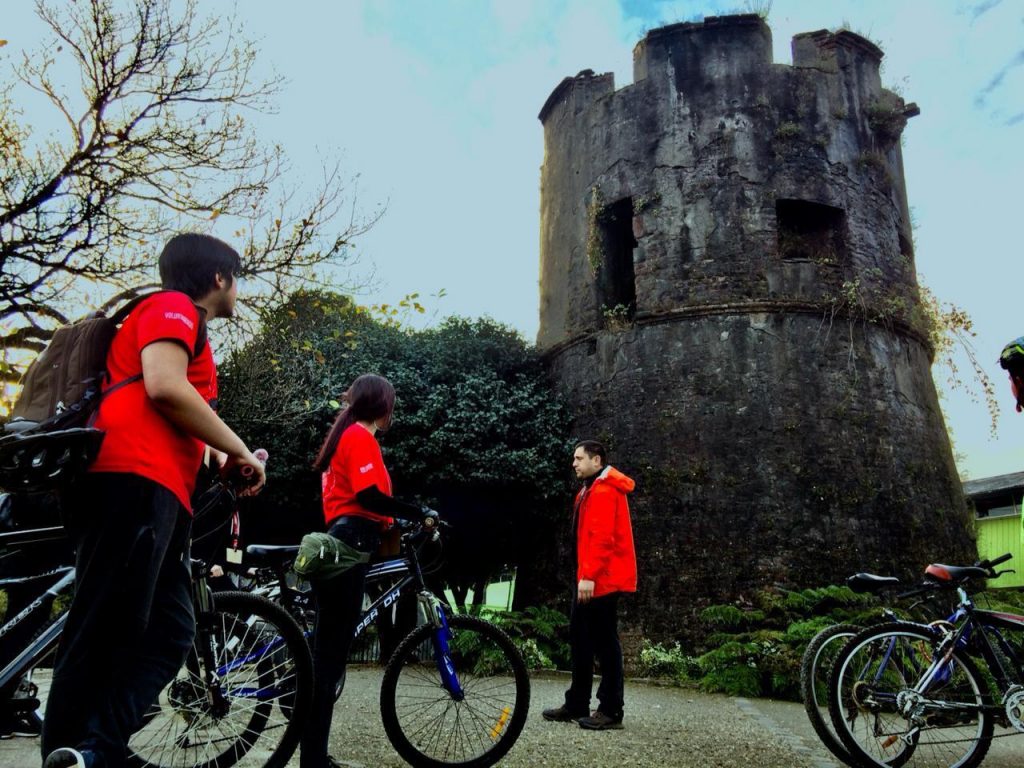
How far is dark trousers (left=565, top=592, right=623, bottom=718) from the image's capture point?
17.7ft

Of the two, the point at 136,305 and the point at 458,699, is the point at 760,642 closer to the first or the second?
the point at 458,699

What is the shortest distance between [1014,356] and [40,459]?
4651 millimetres

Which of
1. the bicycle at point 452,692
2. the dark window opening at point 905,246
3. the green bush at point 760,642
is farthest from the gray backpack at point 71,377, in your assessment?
the dark window opening at point 905,246

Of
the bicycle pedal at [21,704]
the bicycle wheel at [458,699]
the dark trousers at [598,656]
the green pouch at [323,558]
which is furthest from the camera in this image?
the dark trousers at [598,656]

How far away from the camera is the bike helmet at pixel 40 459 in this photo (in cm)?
212

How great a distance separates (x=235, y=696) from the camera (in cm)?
306

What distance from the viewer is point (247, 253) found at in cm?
1096

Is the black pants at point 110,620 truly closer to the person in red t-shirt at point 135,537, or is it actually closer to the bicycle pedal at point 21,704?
the person in red t-shirt at point 135,537

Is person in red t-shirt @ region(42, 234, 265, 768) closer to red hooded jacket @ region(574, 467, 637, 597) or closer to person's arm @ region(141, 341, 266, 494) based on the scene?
person's arm @ region(141, 341, 266, 494)

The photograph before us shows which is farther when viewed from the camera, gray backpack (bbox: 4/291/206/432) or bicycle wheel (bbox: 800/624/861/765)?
bicycle wheel (bbox: 800/624/861/765)

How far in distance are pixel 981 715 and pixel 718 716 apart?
263 cm

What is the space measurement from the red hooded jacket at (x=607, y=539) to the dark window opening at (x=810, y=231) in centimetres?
732

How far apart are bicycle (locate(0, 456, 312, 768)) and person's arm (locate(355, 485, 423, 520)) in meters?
0.70

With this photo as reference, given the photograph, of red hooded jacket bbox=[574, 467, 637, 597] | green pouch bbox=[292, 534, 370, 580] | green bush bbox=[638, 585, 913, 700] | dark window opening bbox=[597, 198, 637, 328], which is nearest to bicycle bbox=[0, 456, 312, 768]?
green pouch bbox=[292, 534, 370, 580]
